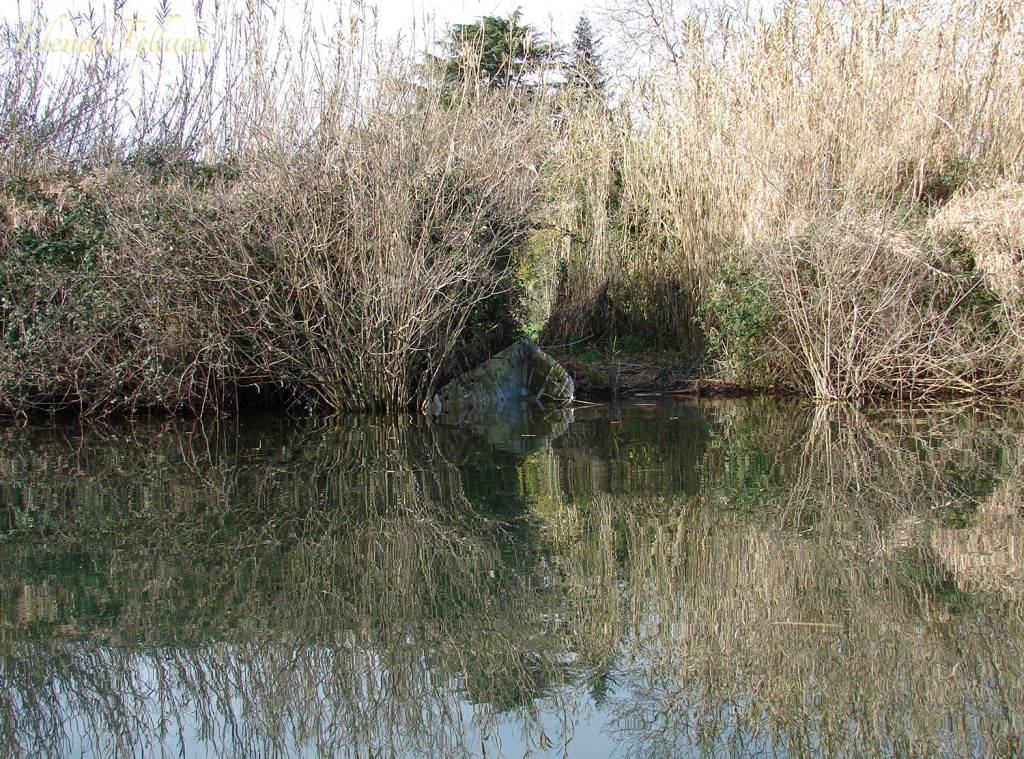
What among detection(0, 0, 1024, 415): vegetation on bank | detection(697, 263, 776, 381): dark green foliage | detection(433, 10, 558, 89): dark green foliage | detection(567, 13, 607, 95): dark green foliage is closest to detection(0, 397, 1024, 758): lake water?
detection(0, 0, 1024, 415): vegetation on bank

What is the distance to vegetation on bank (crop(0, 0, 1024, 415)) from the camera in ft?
31.0

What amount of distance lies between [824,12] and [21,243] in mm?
10576

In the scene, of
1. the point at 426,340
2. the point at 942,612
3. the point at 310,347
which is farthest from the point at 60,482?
Result: the point at 942,612

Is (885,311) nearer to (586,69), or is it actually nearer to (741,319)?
(741,319)

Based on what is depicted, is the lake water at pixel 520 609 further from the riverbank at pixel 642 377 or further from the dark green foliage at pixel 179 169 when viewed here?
the riverbank at pixel 642 377

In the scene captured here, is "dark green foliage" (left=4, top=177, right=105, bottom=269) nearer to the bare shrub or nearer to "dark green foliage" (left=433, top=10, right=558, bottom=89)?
"dark green foliage" (left=433, top=10, right=558, bottom=89)

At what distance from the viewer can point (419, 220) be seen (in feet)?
31.8

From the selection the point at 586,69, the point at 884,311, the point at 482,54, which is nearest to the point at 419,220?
the point at 482,54

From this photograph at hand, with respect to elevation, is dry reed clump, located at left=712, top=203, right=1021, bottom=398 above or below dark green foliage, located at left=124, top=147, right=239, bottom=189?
below

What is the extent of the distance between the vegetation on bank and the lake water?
135 inches

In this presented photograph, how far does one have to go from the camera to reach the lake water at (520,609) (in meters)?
2.77

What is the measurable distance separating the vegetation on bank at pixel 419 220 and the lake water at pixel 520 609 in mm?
3432

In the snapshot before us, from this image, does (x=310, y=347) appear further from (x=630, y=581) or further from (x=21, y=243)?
(x=630, y=581)

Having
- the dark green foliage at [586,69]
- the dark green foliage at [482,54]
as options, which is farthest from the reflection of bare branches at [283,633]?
the dark green foliage at [586,69]
